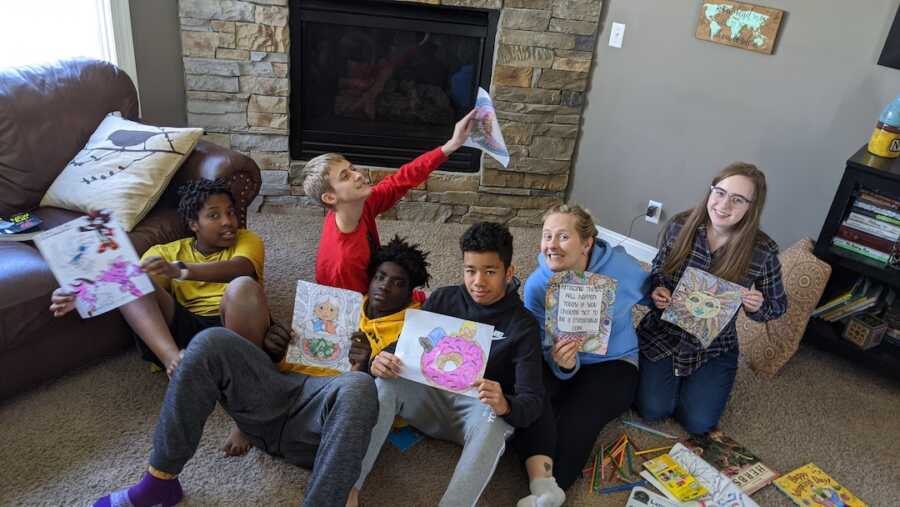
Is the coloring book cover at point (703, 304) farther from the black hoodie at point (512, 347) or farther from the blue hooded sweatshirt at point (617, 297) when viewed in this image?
the black hoodie at point (512, 347)

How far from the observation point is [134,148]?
2385 mm

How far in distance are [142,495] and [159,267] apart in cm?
63

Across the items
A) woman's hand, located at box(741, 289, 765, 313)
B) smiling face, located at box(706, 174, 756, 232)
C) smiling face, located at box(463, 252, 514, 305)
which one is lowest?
woman's hand, located at box(741, 289, 765, 313)

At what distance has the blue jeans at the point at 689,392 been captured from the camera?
219 cm

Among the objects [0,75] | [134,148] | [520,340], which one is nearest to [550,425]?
[520,340]

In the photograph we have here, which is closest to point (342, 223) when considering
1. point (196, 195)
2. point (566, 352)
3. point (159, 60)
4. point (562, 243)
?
point (196, 195)

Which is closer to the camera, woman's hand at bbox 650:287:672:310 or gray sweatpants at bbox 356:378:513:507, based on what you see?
gray sweatpants at bbox 356:378:513:507

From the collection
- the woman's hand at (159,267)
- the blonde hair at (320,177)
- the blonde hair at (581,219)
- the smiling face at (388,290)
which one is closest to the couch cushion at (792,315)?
the blonde hair at (581,219)

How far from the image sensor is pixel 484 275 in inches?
73.4

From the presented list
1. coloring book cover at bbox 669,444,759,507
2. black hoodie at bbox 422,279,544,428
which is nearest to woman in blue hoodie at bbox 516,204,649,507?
black hoodie at bbox 422,279,544,428

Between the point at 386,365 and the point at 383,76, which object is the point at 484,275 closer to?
the point at 386,365

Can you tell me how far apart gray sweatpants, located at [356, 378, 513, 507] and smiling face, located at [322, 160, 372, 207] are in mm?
584

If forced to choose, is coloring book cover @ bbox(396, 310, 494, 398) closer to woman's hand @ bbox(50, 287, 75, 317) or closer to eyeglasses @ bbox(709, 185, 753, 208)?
eyeglasses @ bbox(709, 185, 753, 208)

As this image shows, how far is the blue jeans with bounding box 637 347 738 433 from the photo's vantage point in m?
2.19
